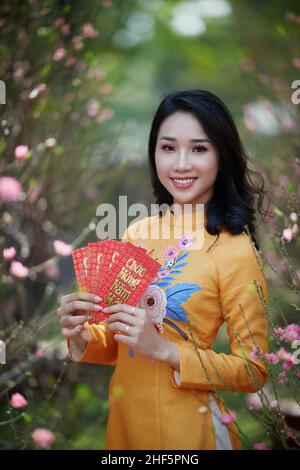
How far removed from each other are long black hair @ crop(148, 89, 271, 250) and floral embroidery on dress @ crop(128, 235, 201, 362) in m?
0.17

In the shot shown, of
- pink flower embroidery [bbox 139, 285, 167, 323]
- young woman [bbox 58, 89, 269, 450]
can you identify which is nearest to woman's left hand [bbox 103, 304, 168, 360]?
young woman [bbox 58, 89, 269, 450]

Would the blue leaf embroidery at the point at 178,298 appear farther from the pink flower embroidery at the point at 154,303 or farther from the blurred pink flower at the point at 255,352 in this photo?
the blurred pink flower at the point at 255,352

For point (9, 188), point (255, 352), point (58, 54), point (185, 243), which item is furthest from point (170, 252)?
point (58, 54)

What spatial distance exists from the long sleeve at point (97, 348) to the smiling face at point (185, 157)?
483mm

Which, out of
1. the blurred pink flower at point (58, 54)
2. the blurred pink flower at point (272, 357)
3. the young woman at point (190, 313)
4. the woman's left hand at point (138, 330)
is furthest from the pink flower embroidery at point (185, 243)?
the blurred pink flower at point (58, 54)

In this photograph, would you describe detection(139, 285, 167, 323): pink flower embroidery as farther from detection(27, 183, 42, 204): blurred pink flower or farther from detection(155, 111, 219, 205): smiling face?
detection(27, 183, 42, 204): blurred pink flower

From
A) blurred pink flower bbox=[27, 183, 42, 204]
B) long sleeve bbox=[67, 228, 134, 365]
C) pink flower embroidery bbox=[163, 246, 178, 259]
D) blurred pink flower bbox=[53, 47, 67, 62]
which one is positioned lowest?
long sleeve bbox=[67, 228, 134, 365]

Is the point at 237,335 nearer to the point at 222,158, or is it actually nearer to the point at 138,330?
the point at 138,330

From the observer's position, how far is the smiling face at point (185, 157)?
64.4 inches

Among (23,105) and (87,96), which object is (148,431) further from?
(87,96)

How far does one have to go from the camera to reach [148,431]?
1519 mm

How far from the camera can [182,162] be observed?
163 centimetres

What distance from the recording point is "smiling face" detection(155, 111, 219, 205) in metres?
1.64

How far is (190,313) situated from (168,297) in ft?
0.26
